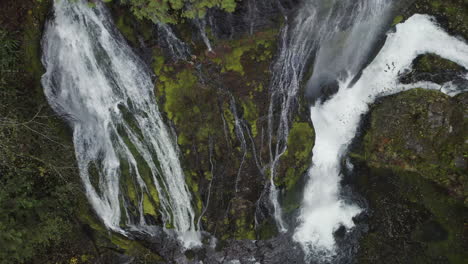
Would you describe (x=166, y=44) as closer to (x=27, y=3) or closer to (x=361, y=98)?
(x=27, y=3)

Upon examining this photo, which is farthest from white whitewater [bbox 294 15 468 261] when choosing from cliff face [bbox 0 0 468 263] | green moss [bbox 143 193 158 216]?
green moss [bbox 143 193 158 216]

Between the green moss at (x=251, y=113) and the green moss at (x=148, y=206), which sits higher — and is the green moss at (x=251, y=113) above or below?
above

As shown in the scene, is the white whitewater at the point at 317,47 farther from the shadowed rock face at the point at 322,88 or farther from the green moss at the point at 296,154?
the green moss at the point at 296,154

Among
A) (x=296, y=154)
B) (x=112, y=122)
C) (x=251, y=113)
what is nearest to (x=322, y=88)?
(x=296, y=154)

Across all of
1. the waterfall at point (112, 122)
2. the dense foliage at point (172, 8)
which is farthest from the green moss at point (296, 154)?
the dense foliage at point (172, 8)

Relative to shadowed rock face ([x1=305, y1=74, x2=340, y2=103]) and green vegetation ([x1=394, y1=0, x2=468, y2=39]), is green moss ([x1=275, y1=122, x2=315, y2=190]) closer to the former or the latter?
shadowed rock face ([x1=305, y1=74, x2=340, y2=103])

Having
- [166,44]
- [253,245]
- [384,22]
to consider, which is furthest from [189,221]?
[384,22]

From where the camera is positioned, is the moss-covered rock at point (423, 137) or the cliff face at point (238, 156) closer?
the cliff face at point (238, 156)

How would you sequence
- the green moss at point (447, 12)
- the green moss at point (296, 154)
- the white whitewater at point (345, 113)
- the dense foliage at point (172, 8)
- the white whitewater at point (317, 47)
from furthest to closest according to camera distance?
the white whitewater at point (345, 113) → the green moss at point (447, 12) → the green moss at point (296, 154) → the white whitewater at point (317, 47) → the dense foliage at point (172, 8)
